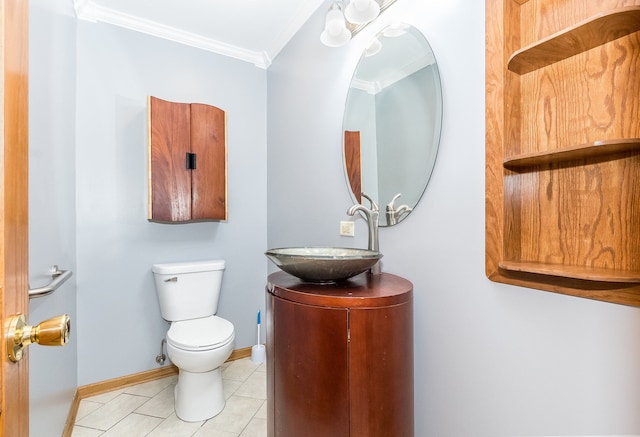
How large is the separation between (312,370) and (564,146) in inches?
40.4

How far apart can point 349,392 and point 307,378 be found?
0.15 metres

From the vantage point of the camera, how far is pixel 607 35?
782 millimetres

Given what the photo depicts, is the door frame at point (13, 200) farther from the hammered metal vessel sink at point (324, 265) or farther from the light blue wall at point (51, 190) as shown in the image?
the hammered metal vessel sink at point (324, 265)

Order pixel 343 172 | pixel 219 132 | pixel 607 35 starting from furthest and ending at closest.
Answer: pixel 219 132
pixel 343 172
pixel 607 35

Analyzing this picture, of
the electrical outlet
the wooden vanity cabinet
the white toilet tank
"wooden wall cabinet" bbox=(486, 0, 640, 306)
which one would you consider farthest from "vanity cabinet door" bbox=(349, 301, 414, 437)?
the white toilet tank

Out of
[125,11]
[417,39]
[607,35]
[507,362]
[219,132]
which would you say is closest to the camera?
[607,35]

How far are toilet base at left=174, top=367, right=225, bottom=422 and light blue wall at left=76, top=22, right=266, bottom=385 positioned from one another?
1.86ft

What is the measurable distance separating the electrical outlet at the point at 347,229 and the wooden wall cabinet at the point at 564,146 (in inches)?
30.0

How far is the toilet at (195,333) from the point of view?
1.72m

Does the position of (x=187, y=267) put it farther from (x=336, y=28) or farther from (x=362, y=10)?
(x=362, y=10)

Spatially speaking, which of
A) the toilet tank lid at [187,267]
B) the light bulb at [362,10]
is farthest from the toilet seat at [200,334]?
the light bulb at [362,10]

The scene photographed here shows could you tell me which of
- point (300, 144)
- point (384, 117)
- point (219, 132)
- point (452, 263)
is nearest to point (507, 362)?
point (452, 263)

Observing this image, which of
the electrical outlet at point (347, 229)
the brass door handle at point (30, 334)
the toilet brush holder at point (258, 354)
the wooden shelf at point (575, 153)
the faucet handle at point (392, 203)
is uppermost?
the wooden shelf at point (575, 153)

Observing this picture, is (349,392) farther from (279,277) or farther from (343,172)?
(343,172)
